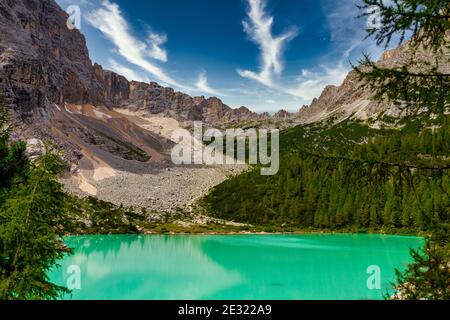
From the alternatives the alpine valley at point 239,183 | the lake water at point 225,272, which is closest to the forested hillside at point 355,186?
the alpine valley at point 239,183

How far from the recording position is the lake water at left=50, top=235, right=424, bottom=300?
26.4 metres

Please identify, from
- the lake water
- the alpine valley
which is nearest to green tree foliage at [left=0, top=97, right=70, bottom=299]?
the alpine valley

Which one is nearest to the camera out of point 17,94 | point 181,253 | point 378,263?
point 378,263

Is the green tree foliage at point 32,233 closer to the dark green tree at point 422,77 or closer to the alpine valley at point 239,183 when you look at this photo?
the alpine valley at point 239,183

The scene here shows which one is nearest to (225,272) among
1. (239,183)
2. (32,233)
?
(32,233)

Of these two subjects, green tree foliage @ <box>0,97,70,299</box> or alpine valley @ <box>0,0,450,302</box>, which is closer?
alpine valley @ <box>0,0,450,302</box>

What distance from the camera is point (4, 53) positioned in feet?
472

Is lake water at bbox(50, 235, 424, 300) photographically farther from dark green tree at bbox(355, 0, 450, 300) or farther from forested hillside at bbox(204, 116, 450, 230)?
dark green tree at bbox(355, 0, 450, 300)

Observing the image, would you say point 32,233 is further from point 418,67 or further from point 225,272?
point 225,272

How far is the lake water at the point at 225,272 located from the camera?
26.4m

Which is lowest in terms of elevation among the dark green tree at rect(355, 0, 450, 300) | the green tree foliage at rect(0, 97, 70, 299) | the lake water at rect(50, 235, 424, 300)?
the lake water at rect(50, 235, 424, 300)
